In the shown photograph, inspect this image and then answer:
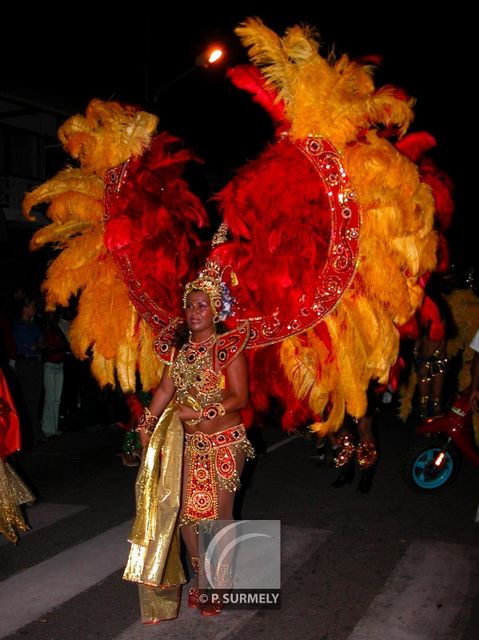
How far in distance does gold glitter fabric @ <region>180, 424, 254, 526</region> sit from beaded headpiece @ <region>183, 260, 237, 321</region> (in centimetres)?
69

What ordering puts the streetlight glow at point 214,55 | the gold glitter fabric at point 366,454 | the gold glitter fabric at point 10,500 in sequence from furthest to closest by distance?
the streetlight glow at point 214,55 → the gold glitter fabric at point 366,454 → the gold glitter fabric at point 10,500

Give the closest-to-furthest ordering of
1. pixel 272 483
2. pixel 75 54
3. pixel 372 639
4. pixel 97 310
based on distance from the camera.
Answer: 1. pixel 372 639
2. pixel 97 310
3. pixel 272 483
4. pixel 75 54

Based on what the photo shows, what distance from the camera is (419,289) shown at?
4438mm

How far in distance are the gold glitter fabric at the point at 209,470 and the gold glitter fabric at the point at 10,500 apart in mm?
1895

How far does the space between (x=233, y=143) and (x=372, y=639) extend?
26.4 m

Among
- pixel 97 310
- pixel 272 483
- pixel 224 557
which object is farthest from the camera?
pixel 272 483

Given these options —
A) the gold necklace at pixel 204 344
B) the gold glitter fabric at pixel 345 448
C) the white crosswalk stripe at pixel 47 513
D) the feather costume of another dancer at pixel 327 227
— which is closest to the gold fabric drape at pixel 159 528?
the gold necklace at pixel 204 344

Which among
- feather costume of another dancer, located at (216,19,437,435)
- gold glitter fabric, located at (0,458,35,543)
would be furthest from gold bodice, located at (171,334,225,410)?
gold glitter fabric, located at (0,458,35,543)

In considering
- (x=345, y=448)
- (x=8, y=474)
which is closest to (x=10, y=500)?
(x=8, y=474)

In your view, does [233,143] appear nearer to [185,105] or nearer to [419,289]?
[185,105]

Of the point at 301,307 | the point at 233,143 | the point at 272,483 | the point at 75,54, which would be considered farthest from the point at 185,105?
the point at 301,307

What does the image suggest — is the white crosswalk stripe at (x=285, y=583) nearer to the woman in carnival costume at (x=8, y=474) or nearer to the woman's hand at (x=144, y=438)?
the woman in carnival costume at (x=8, y=474)

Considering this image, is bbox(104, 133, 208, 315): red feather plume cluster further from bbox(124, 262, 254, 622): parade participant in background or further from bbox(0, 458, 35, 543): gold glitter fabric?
bbox(0, 458, 35, 543): gold glitter fabric

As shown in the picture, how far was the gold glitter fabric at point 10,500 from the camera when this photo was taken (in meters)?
5.42
